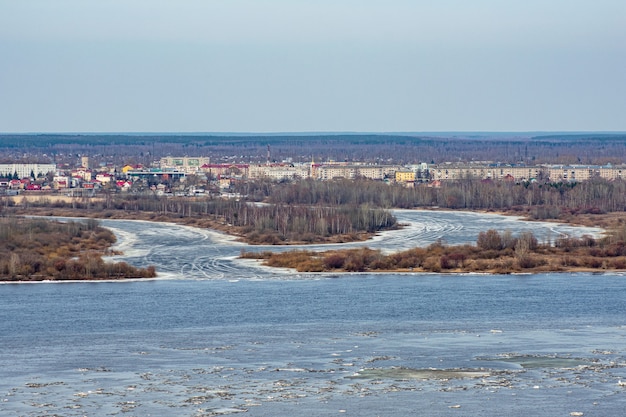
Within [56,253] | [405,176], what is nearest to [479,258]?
[56,253]

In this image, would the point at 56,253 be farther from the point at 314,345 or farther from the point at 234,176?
the point at 234,176

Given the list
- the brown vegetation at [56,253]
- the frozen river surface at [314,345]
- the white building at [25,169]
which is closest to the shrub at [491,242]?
the frozen river surface at [314,345]

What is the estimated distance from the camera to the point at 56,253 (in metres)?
33.2

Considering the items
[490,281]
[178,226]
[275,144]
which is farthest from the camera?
[275,144]

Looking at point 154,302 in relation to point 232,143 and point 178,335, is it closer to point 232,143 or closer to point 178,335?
point 178,335

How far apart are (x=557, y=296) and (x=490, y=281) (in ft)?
10.8

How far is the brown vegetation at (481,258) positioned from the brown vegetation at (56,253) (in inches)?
181

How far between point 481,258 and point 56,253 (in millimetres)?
12414

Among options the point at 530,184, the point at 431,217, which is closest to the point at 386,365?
the point at 431,217

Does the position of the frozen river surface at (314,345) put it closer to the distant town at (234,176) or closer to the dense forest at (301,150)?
the distant town at (234,176)

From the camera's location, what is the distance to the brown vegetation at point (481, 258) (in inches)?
Result: 1158

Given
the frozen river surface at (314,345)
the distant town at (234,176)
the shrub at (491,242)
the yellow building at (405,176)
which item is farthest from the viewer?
the yellow building at (405,176)

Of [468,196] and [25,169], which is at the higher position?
[468,196]

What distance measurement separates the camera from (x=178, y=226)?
149ft
